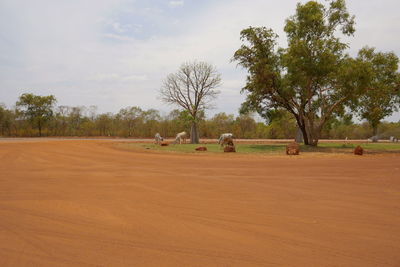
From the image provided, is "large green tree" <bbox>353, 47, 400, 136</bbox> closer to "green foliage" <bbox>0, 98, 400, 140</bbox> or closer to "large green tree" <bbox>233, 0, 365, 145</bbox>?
"large green tree" <bbox>233, 0, 365, 145</bbox>

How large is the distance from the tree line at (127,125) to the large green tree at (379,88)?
961 inches

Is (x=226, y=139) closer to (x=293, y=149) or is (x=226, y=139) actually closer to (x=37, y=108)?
(x=293, y=149)

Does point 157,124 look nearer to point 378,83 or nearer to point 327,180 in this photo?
point 378,83

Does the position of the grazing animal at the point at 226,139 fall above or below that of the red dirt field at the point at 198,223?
above

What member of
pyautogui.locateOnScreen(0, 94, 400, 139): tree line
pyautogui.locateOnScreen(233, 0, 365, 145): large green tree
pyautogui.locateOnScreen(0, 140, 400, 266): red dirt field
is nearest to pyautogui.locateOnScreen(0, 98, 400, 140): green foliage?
pyautogui.locateOnScreen(0, 94, 400, 139): tree line

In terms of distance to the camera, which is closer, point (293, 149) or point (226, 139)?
point (293, 149)

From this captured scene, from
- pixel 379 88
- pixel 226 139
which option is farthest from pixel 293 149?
pixel 379 88

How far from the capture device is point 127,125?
5291 centimetres

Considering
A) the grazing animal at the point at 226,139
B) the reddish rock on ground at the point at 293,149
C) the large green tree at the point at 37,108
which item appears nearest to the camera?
the reddish rock on ground at the point at 293,149

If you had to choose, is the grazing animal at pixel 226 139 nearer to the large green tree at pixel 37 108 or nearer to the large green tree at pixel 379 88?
the large green tree at pixel 379 88

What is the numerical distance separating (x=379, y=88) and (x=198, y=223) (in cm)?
2370

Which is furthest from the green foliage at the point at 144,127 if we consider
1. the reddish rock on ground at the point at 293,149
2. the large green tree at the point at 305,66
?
the reddish rock on ground at the point at 293,149

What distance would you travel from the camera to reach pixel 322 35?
24.3 meters

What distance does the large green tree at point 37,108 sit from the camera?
1919 inches
